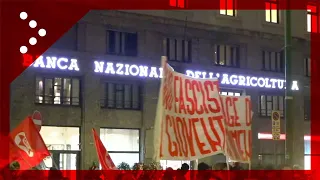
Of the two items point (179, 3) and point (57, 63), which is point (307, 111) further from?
point (57, 63)

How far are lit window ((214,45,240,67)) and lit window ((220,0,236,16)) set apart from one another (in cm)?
141

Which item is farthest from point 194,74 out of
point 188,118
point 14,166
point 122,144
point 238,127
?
point 14,166

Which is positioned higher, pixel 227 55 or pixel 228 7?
pixel 228 7

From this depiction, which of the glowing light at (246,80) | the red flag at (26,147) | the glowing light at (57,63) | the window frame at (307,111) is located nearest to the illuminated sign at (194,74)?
the glowing light at (246,80)

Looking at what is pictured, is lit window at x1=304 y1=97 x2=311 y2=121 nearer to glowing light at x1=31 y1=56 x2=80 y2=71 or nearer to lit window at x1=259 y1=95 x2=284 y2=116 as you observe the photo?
lit window at x1=259 y1=95 x2=284 y2=116

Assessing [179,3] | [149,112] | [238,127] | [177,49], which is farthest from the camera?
[177,49]

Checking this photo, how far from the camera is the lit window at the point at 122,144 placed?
21.2m

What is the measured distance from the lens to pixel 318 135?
1130 inches

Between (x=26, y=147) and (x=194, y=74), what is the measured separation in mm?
15917

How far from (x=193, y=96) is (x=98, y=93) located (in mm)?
13238

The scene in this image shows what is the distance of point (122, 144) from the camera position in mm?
21672

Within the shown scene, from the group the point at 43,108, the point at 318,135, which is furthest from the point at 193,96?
the point at 318,135

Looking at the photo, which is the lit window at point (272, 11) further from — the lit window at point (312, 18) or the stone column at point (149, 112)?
the stone column at point (149, 112)

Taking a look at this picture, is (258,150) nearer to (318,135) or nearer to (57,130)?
(318,135)
